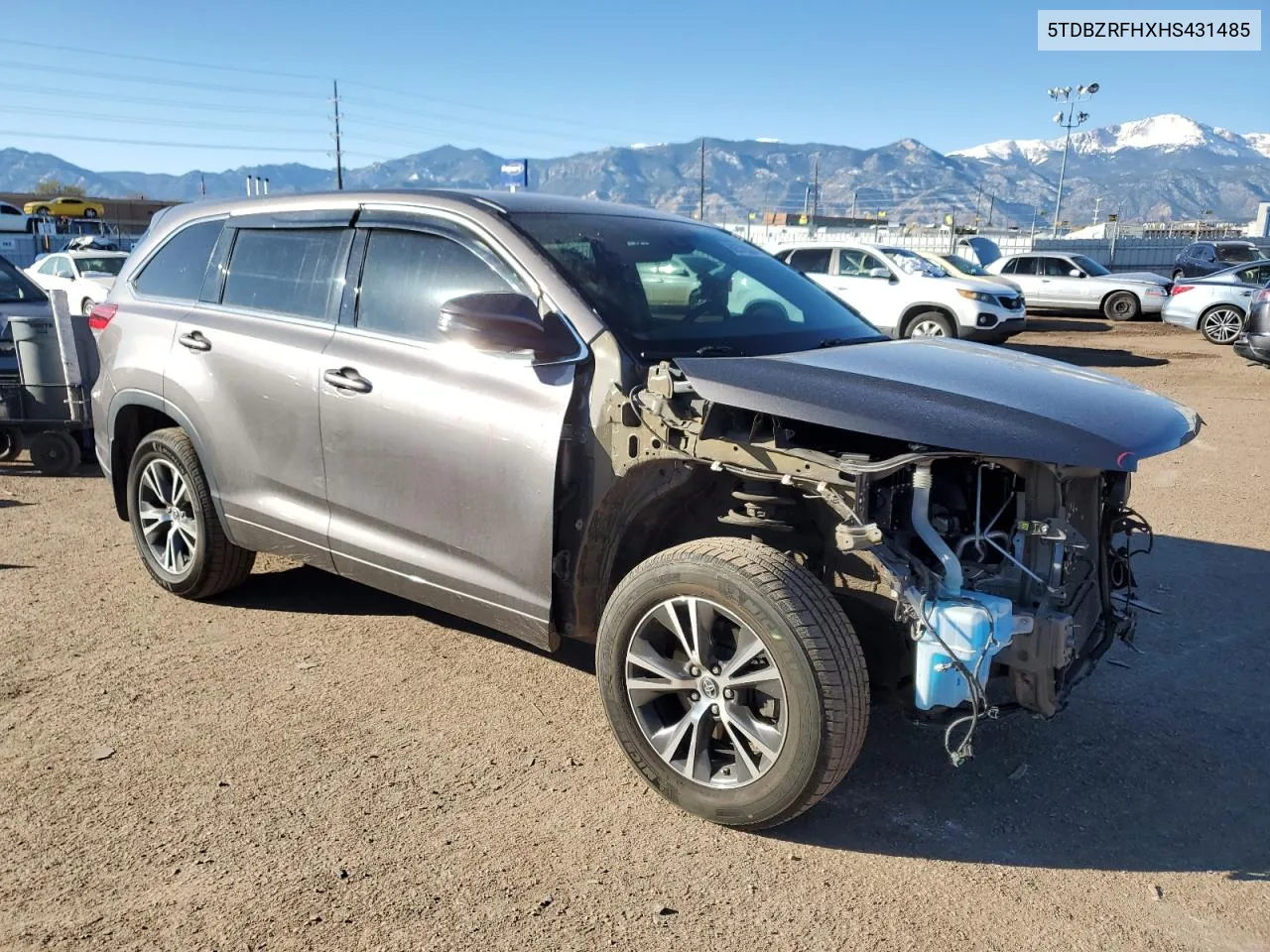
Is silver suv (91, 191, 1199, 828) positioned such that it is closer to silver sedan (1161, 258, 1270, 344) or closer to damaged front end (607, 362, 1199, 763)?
damaged front end (607, 362, 1199, 763)

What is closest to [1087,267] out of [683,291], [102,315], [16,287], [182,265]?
[16,287]

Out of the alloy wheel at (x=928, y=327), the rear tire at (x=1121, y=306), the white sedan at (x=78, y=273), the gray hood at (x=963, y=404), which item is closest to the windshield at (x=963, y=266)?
the alloy wheel at (x=928, y=327)

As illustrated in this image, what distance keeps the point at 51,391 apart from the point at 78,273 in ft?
33.7

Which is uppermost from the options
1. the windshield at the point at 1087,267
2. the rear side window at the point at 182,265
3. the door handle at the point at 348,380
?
the rear side window at the point at 182,265

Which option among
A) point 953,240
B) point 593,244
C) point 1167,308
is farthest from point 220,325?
point 953,240

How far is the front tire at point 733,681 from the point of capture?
282 centimetres

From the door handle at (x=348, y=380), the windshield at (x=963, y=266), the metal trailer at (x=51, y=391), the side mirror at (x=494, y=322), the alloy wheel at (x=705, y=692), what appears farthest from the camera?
the windshield at (x=963, y=266)

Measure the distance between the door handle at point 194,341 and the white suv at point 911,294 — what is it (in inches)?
467

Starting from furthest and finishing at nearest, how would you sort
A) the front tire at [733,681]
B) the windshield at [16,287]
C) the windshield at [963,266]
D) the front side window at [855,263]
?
the windshield at [963,266] → the front side window at [855,263] → the windshield at [16,287] → the front tire at [733,681]

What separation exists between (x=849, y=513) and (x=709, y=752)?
925 millimetres

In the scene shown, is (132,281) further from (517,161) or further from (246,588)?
(517,161)

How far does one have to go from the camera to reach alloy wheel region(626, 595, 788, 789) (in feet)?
9.76

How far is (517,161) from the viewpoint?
1646 inches

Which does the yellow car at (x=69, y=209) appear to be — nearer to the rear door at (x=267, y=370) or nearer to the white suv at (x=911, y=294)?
the white suv at (x=911, y=294)
